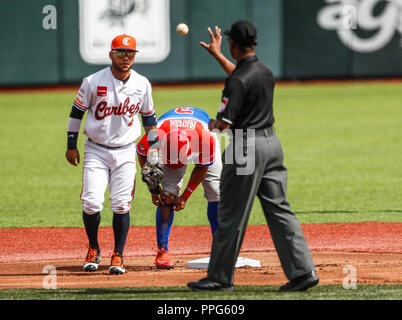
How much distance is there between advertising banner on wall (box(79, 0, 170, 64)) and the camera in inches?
882

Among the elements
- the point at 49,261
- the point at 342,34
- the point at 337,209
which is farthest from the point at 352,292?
the point at 342,34

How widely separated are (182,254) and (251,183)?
2272mm

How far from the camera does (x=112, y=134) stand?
6.28m

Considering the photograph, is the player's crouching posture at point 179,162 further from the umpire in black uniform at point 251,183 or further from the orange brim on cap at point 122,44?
the umpire in black uniform at point 251,183

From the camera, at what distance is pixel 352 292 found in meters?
5.35

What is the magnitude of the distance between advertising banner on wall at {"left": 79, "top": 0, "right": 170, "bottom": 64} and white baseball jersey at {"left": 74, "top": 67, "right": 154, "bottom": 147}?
1646 cm

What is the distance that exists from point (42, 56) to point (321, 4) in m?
8.18

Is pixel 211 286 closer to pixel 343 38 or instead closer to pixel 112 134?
pixel 112 134

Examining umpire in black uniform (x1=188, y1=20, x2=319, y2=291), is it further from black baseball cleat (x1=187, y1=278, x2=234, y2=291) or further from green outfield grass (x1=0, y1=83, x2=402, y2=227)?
green outfield grass (x1=0, y1=83, x2=402, y2=227)

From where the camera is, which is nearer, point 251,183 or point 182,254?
point 251,183

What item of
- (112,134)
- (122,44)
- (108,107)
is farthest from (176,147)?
(122,44)
